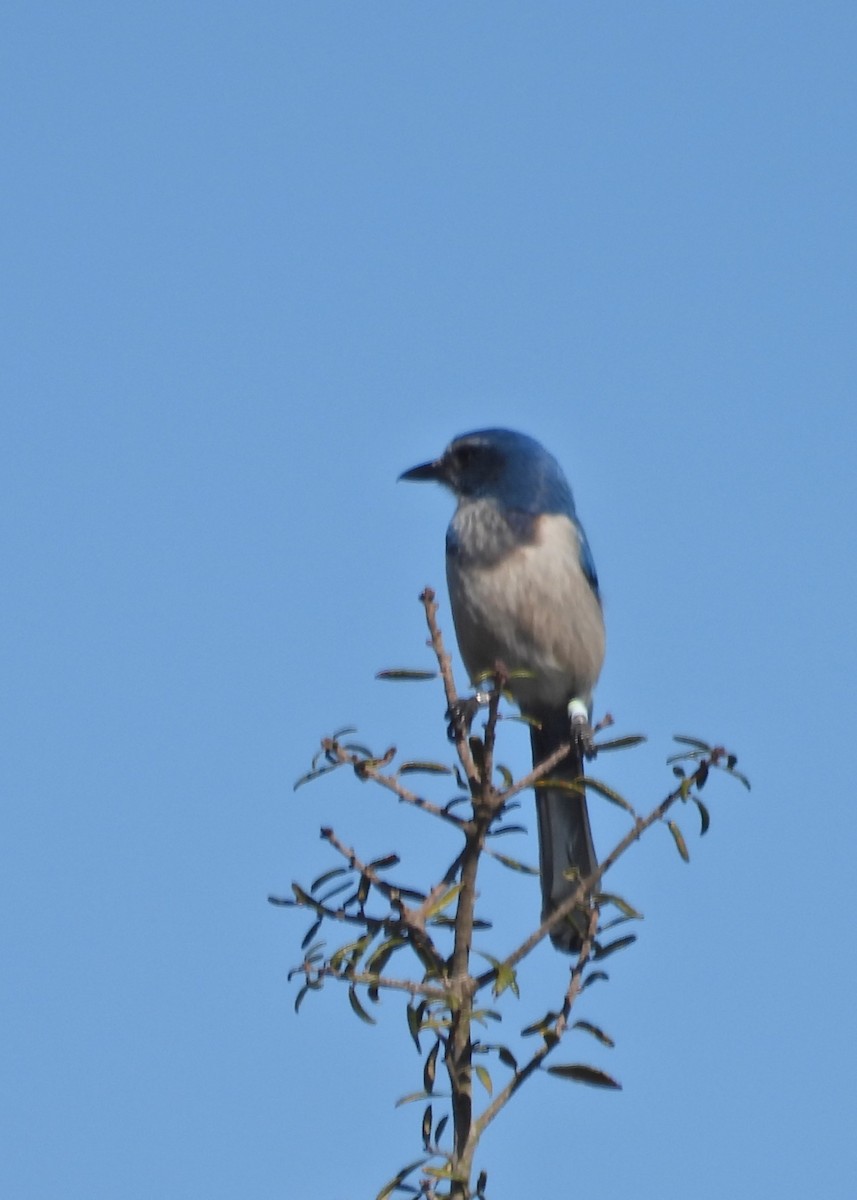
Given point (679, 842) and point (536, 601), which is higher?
point (536, 601)

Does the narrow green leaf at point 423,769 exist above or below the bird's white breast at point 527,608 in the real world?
below

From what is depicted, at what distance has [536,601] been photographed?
19.1 feet

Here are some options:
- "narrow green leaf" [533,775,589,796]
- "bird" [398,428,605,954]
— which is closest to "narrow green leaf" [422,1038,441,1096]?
"narrow green leaf" [533,775,589,796]

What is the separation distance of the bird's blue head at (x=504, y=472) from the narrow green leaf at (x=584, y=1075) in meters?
3.68

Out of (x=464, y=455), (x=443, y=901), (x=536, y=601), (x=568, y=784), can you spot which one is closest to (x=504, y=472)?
(x=464, y=455)

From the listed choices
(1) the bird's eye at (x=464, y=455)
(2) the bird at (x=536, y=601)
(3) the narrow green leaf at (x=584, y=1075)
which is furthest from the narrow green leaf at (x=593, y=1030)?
(1) the bird's eye at (x=464, y=455)

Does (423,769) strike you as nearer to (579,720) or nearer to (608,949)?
(608,949)

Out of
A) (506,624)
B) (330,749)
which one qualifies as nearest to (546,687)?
(506,624)

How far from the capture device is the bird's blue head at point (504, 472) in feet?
20.5

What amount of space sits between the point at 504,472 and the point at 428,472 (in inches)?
15.9

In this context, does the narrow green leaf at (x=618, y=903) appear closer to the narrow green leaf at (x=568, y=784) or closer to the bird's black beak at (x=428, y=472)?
the narrow green leaf at (x=568, y=784)

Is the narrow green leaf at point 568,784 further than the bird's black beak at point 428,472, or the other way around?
the bird's black beak at point 428,472

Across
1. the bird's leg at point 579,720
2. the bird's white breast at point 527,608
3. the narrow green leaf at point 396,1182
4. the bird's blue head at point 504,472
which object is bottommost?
the narrow green leaf at point 396,1182

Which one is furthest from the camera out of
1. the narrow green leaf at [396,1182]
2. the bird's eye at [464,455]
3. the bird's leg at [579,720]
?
the bird's eye at [464,455]
